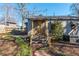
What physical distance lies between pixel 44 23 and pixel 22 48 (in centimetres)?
50

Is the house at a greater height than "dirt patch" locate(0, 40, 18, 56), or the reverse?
the house

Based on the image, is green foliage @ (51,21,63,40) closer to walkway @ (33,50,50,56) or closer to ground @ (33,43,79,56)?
ground @ (33,43,79,56)

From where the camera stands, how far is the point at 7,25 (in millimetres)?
1867

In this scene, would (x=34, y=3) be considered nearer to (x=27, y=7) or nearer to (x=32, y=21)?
(x=27, y=7)

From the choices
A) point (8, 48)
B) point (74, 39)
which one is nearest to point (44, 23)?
point (74, 39)

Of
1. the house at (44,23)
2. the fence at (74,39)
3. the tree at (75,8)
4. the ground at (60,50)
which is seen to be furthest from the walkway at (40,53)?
the tree at (75,8)

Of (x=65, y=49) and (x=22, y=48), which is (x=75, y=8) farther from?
(x=22, y=48)

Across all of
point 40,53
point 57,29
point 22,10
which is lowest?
point 40,53

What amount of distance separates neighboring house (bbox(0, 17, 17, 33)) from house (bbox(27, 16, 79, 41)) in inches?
9.2

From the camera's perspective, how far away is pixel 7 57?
6.16ft

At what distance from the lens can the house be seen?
5.94ft

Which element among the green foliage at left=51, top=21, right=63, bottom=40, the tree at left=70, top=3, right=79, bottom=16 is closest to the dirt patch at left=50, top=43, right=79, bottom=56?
the green foliage at left=51, top=21, right=63, bottom=40

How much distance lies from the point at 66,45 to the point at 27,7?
83 cm

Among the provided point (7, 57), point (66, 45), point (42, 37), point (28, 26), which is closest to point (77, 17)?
point (66, 45)
